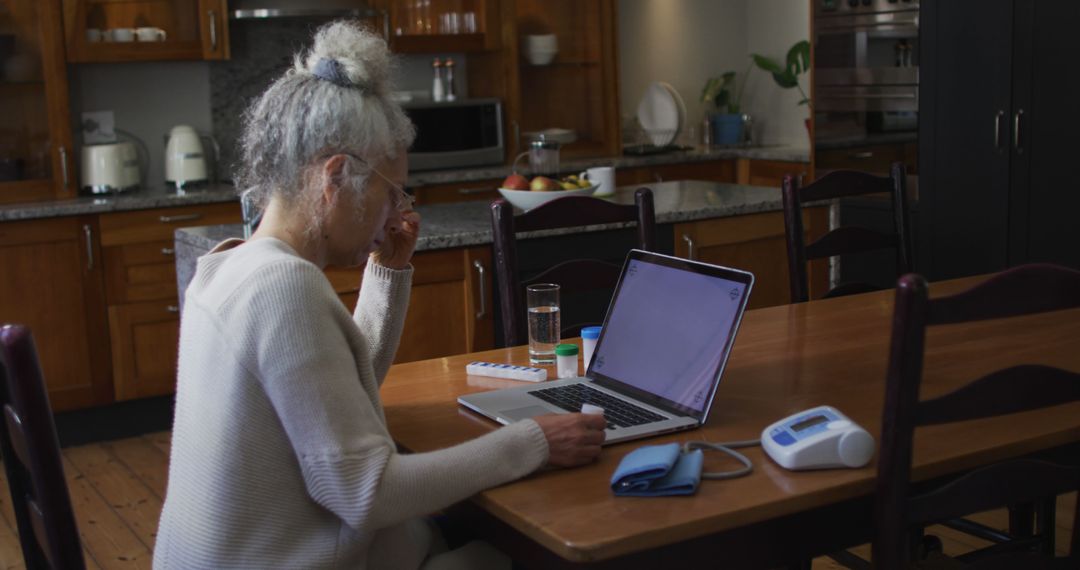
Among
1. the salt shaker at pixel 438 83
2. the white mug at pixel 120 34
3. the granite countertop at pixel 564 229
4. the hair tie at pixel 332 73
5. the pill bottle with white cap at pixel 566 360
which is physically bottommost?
the pill bottle with white cap at pixel 566 360

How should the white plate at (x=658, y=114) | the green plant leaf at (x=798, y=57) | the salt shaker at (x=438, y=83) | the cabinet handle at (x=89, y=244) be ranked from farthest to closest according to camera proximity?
the white plate at (x=658, y=114)
the green plant leaf at (x=798, y=57)
the salt shaker at (x=438, y=83)
the cabinet handle at (x=89, y=244)

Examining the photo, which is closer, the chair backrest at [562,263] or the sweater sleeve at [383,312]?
the sweater sleeve at [383,312]

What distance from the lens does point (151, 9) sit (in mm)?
4785

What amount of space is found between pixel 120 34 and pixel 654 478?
12.9 ft

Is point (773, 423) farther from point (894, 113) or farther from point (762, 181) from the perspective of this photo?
point (762, 181)

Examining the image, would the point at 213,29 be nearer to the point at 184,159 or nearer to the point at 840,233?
the point at 184,159

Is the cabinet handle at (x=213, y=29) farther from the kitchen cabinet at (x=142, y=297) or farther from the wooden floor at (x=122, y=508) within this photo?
the wooden floor at (x=122, y=508)

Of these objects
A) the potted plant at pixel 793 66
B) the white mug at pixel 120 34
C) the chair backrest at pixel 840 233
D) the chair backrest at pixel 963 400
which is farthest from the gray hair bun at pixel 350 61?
the potted plant at pixel 793 66

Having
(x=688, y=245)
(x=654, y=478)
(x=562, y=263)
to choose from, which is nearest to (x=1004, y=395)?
(x=654, y=478)

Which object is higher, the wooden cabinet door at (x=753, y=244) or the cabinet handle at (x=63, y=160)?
the cabinet handle at (x=63, y=160)

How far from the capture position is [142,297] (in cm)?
445

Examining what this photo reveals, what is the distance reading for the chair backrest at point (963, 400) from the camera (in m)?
1.33

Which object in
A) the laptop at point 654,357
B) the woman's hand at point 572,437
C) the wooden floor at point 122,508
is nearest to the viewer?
the woman's hand at point 572,437

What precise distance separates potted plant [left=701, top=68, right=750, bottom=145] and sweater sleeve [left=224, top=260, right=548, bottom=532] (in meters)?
5.01
